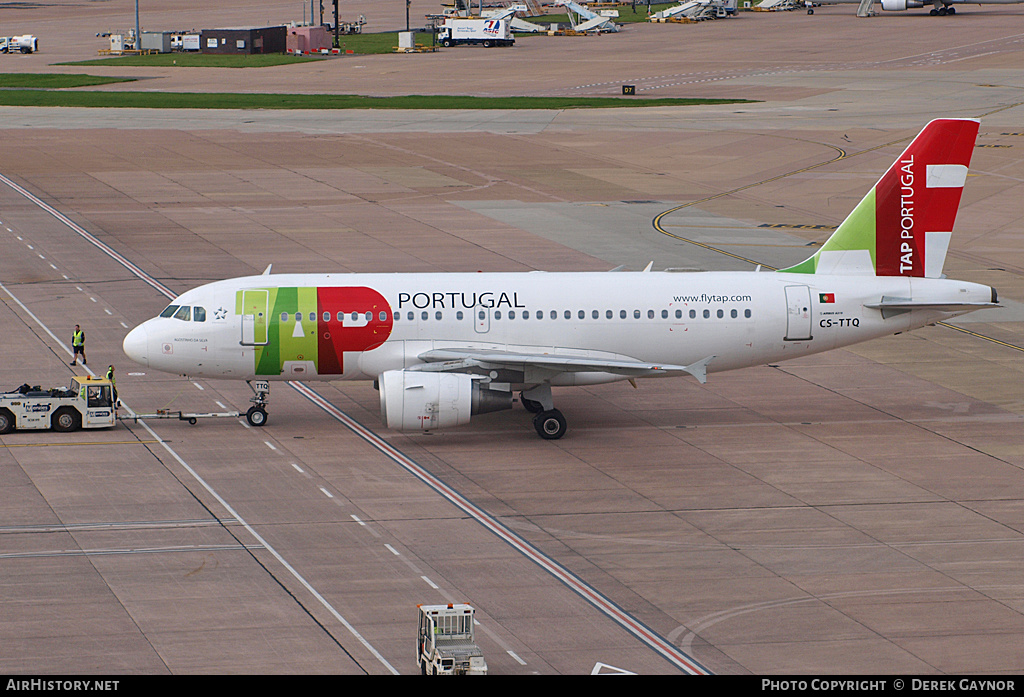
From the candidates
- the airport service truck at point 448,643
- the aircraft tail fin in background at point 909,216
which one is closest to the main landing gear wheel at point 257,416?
the airport service truck at point 448,643

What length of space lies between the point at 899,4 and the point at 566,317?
174 meters

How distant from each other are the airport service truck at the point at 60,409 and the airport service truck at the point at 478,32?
134 meters

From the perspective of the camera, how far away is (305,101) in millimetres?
116750

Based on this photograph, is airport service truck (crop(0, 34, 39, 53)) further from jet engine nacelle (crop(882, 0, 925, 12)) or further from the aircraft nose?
the aircraft nose

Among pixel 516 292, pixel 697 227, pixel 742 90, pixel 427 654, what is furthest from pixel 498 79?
pixel 427 654

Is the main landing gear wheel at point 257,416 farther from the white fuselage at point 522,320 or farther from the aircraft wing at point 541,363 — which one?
the aircraft wing at point 541,363

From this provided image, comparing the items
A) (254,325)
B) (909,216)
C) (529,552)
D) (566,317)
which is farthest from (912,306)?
(254,325)

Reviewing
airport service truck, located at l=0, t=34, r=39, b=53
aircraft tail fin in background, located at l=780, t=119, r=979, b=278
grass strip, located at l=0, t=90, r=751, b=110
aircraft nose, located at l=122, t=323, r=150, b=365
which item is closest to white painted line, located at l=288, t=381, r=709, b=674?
aircraft nose, located at l=122, t=323, r=150, b=365

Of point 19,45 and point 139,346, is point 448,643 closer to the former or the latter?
point 139,346

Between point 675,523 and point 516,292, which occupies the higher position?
point 516,292

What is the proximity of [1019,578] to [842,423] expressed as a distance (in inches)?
505

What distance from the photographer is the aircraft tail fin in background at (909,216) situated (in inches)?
1645

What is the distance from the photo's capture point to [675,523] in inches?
1298

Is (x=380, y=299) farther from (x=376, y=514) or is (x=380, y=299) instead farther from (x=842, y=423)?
(x=842, y=423)
